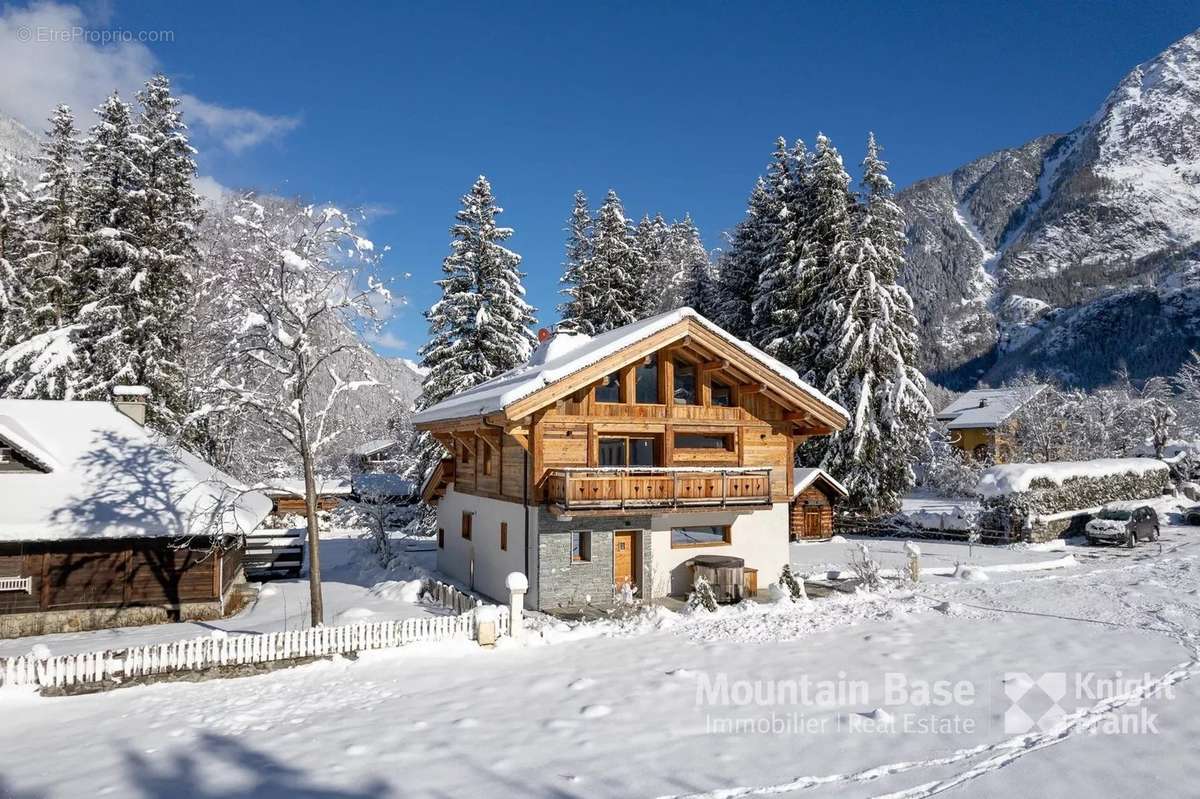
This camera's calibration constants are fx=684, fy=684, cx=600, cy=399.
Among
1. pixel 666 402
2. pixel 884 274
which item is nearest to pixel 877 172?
pixel 884 274

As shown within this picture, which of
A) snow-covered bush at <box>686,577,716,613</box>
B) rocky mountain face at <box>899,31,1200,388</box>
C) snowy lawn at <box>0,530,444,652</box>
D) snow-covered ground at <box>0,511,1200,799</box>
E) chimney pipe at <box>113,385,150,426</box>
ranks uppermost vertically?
rocky mountain face at <box>899,31,1200,388</box>

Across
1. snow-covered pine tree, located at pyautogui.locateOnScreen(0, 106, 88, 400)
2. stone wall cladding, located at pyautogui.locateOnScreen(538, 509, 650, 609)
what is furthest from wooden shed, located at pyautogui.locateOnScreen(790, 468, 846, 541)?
snow-covered pine tree, located at pyautogui.locateOnScreen(0, 106, 88, 400)

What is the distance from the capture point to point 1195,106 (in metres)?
A: 182

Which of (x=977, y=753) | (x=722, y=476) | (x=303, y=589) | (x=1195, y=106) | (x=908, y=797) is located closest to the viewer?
(x=908, y=797)

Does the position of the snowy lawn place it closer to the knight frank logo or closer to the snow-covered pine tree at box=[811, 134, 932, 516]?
the knight frank logo

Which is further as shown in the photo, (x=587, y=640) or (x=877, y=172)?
(x=877, y=172)

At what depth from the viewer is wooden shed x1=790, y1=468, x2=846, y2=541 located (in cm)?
3259

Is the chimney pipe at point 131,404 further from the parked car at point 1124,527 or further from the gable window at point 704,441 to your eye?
the parked car at point 1124,527

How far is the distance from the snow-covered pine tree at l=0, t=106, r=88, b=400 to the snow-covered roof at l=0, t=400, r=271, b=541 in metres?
6.56

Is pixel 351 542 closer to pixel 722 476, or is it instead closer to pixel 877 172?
pixel 722 476

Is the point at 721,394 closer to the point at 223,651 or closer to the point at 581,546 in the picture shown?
the point at 581,546

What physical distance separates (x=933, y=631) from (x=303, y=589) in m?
18.6

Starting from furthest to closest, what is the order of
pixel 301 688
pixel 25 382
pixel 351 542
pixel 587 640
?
1. pixel 351 542
2. pixel 25 382
3. pixel 587 640
4. pixel 301 688

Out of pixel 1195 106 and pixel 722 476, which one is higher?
pixel 1195 106
